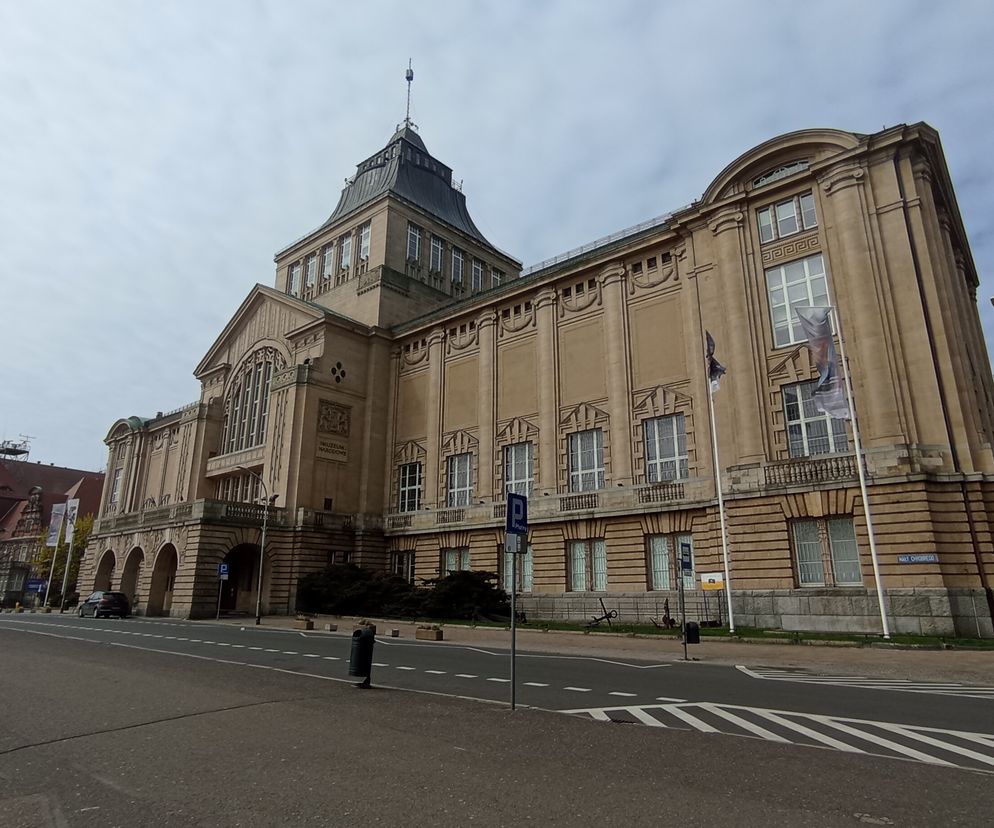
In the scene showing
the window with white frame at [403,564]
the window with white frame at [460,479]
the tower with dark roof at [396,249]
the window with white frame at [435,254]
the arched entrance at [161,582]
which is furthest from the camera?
the window with white frame at [435,254]

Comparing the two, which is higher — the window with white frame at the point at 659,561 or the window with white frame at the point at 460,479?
the window with white frame at the point at 460,479

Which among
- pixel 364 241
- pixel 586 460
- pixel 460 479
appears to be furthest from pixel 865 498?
pixel 364 241

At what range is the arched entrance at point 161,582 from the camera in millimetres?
42112

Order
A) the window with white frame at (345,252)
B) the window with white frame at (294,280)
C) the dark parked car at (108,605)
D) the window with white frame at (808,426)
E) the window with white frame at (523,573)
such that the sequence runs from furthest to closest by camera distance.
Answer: the window with white frame at (294,280), the window with white frame at (345,252), the dark parked car at (108,605), the window with white frame at (523,573), the window with white frame at (808,426)

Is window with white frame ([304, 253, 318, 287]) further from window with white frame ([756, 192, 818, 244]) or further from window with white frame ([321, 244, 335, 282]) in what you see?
window with white frame ([756, 192, 818, 244])

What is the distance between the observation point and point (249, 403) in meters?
51.6

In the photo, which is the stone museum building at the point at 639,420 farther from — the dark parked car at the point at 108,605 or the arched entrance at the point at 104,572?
the dark parked car at the point at 108,605

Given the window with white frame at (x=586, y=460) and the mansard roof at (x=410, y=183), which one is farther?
the mansard roof at (x=410, y=183)

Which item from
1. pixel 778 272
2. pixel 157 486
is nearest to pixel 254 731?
pixel 778 272

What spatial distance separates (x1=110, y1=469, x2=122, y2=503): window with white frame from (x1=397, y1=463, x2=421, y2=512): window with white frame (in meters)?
37.0

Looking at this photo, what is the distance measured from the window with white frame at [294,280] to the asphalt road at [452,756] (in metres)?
53.1

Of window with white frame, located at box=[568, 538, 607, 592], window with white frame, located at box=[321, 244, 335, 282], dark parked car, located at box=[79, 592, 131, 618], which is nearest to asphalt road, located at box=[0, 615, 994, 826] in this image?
window with white frame, located at box=[568, 538, 607, 592]

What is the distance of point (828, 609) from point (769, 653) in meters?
6.27

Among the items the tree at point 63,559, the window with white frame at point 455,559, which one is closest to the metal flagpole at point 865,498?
the window with white frame at point 455,559
